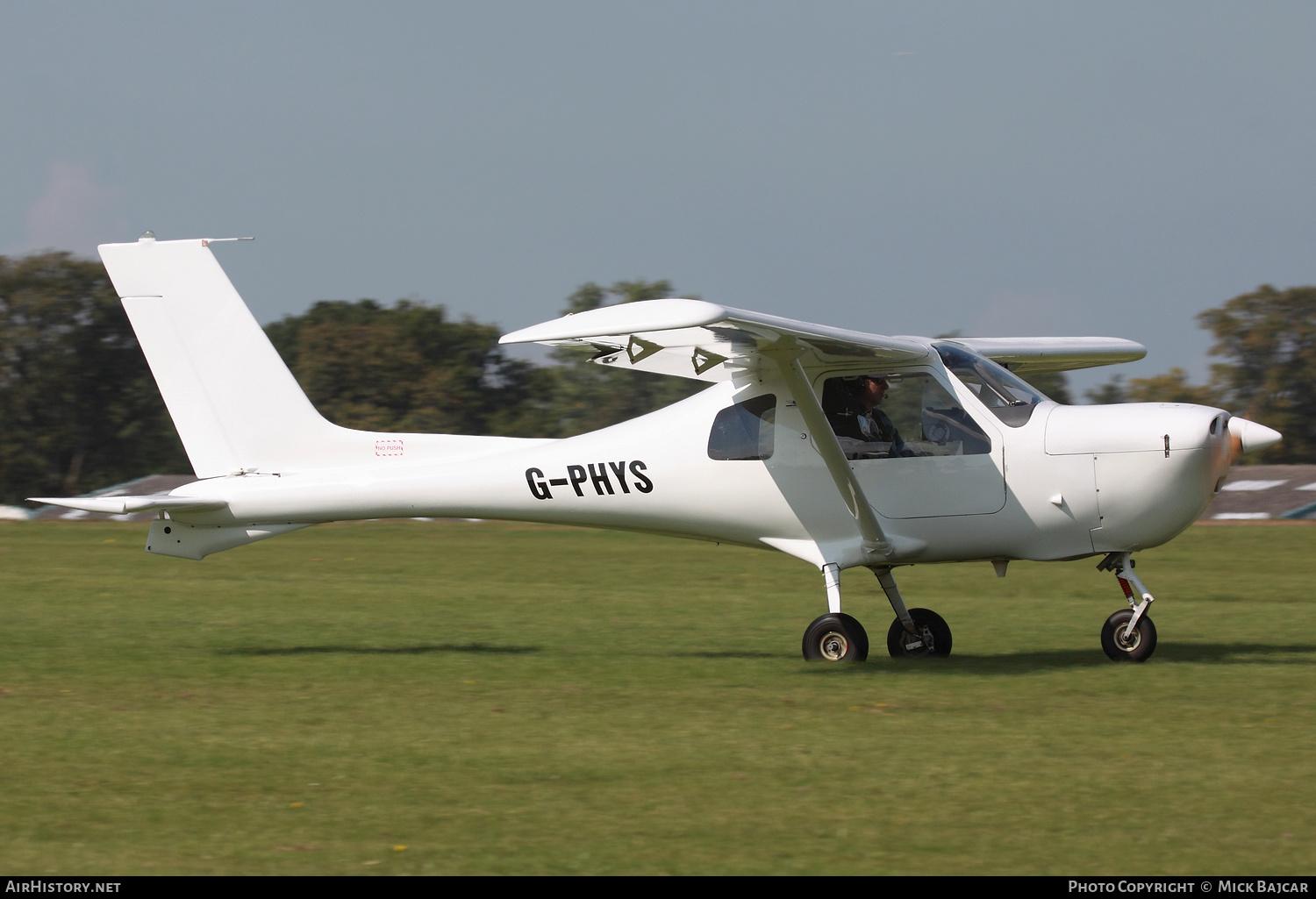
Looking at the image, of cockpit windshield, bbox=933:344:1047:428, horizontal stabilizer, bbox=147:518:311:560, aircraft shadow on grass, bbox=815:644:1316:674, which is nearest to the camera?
cockpit windshield, bbox=933:344:1047:428

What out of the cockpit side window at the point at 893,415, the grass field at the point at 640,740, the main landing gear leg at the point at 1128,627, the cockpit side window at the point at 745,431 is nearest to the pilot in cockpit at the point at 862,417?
the cockpit side window at the point at 893,415

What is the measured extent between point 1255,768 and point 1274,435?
394 centimetres

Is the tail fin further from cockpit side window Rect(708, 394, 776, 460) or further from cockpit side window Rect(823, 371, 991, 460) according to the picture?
cockpit side window Rect(823, 371, 991, 460)

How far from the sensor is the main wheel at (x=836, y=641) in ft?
35.9

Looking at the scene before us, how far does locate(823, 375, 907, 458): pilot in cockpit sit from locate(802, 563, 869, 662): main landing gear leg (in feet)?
3.43

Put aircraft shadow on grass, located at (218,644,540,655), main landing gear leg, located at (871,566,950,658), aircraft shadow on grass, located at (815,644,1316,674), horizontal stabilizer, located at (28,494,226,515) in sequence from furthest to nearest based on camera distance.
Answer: aircraft shadow on grass, located at (218,644,540,655) → main landing gear leg, located at (871,566,950,658) → horizontal stabilizer, located at (28,494,226,515) → aircraft shadow on grass, located at (815,644,1316,674)

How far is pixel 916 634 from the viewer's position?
11828mm

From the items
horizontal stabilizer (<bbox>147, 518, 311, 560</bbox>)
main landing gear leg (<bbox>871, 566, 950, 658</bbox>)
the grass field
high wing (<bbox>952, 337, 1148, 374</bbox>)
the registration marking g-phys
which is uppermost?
high wing (<bbox>952, 337, 1148, 374</bbox>)

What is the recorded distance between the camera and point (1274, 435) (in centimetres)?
1030

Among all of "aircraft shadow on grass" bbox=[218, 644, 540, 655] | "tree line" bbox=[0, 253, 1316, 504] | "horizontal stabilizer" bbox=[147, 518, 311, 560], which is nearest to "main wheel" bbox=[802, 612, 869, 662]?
"aircraft shadow on grass" bbox=[218, 644, 540, 655]

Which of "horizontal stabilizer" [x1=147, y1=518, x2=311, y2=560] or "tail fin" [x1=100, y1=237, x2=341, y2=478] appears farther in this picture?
"tail fin" [x1=100, y1=237, x2=341, y2=478]

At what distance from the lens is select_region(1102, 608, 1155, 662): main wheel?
35.5ft

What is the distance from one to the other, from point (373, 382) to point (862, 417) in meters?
53.9
